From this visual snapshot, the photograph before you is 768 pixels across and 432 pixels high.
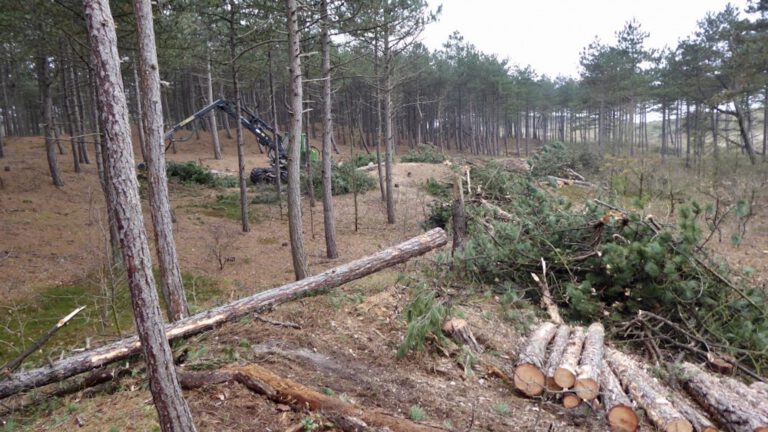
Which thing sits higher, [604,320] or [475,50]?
[475,50]

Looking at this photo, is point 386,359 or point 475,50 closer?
point 386,359

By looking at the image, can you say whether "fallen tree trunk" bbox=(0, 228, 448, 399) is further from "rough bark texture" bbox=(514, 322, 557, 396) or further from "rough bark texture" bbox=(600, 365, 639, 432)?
"rough bark texture" bbox=(600, 365, 639, 432)

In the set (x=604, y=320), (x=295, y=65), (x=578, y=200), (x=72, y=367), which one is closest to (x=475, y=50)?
(x=578, y=200)

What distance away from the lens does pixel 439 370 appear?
4672 mm

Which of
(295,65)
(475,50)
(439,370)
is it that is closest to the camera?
(439,370)

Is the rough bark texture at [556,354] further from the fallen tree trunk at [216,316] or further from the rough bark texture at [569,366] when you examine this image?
the fallen tree trunk at [216,316]

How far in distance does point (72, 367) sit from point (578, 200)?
16.4 metres

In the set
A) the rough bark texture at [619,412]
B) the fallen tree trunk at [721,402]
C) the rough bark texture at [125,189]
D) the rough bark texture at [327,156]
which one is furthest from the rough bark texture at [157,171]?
the fallen tree trunk at [721,402]

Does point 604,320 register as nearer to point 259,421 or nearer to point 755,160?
point 259,421

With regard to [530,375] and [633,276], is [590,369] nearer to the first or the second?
[530,375]

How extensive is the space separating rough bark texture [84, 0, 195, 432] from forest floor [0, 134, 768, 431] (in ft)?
3.44

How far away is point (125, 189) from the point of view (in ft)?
8.68

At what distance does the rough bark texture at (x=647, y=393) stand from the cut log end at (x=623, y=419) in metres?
0.24

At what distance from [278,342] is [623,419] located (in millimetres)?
3401
